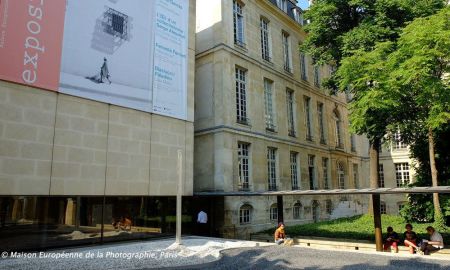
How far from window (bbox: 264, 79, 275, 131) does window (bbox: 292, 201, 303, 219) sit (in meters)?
5.21

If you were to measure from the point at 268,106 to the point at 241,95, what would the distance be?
2.85 m

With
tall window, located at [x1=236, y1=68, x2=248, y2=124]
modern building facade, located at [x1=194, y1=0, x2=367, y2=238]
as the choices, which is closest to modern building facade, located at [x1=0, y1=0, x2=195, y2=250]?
modern building facade, located at [x1=194, y1=0, x2=367, y2=238]

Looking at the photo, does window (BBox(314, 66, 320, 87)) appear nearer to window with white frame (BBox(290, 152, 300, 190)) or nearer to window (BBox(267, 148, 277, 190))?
window with white frame (BBox(290, 152, 300, 190))

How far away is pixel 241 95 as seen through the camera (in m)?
22.6

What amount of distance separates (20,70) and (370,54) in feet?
45.4

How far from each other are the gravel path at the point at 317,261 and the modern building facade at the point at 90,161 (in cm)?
437

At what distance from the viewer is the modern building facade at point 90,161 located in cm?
1166

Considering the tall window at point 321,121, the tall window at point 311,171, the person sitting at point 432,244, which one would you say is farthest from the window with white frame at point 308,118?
the person sitting at point 432,244

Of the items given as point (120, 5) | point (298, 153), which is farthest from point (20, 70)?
point (298, 153)

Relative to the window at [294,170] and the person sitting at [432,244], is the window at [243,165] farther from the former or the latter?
the person sitting at [432,244]

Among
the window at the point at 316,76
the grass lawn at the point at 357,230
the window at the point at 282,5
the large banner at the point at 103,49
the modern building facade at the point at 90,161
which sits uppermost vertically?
the window at the point at 282,5

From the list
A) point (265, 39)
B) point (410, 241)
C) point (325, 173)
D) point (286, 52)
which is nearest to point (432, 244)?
point (410, 241)

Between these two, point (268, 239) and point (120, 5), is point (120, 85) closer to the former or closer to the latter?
point (120, 5)

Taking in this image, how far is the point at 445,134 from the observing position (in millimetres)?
18891
